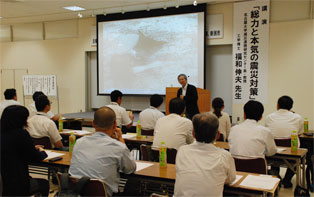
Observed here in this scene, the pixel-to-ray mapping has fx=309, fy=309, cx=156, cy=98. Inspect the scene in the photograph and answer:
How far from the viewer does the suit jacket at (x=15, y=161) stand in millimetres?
2326

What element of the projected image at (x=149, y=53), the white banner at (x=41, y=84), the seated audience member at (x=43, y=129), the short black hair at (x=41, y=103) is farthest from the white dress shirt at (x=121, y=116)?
the white banner at (x=41, y=84)

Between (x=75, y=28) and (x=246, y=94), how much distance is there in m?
5.58

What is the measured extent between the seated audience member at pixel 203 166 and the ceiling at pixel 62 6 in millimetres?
5926

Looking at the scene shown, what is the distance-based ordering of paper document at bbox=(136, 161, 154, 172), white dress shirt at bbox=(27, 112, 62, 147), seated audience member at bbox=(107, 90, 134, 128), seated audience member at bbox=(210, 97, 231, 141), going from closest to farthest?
paper document at bbox=(136, 161, 154, 172) → white dress shirt at bbox=(27, 112, 62, 147) → seated audience member at bbox=(210, 97, 231, 141) → seated audience member at bbox=(107, 90, 134, 128)

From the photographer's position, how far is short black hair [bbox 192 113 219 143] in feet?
6.67

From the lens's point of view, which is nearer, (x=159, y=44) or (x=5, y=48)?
(x=159, y=44)

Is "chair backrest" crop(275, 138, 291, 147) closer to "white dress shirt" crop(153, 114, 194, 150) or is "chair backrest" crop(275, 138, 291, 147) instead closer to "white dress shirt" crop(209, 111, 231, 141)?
"white dress shirt" crop(209, 111, 231, 141)

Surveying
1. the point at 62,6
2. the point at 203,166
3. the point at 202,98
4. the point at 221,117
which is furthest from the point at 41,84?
the point at 203,166

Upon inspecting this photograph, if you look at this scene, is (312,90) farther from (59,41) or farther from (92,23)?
(59,41)

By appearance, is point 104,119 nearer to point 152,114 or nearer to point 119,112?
point 152,114

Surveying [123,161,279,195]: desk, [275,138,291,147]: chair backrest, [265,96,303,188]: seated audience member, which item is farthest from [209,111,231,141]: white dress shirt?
[123,161,279,195]: desk

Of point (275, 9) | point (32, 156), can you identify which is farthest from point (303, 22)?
point (32, 156)

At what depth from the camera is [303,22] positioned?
6656mm

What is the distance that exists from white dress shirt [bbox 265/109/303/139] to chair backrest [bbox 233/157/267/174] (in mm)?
1417
